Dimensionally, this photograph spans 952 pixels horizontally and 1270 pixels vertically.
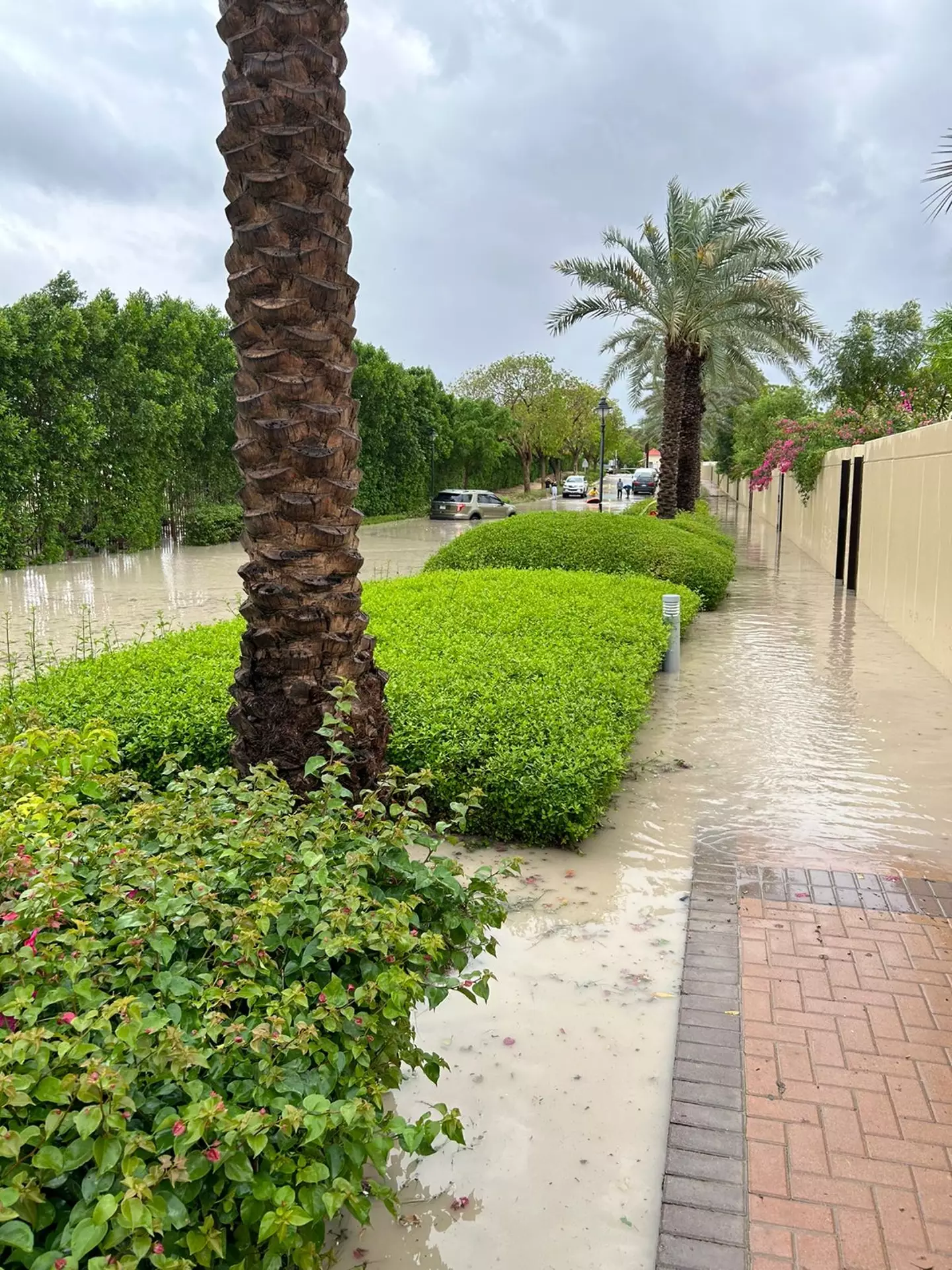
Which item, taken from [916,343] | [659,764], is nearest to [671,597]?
[659,764]

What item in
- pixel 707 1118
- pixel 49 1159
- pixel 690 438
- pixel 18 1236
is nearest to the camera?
pixel 18 1236

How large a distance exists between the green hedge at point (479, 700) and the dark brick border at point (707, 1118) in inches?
44.2

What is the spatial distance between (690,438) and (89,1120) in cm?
2318

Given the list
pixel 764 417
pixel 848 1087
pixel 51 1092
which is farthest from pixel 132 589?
pixel 764 417

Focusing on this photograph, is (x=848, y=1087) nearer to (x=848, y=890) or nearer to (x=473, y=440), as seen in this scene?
(x=848, y=890)

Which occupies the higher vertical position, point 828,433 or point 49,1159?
point 828,433

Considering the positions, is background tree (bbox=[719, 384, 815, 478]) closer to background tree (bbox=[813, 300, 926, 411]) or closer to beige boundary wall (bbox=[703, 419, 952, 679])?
background tree (bbox=[813, 300, 926, 411])

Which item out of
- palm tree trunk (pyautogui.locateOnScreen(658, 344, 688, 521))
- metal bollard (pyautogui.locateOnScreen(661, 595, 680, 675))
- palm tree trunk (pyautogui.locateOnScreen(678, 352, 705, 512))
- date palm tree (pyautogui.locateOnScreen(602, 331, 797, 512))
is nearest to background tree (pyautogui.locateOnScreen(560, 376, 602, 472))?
date palm tree (pyautogui.locateOnScreen(602, 331, 797, 512))

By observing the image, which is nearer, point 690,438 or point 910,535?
point 910,535

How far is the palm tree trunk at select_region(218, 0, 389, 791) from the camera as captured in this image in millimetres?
3836

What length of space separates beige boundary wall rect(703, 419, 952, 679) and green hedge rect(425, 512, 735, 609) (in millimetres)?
2298

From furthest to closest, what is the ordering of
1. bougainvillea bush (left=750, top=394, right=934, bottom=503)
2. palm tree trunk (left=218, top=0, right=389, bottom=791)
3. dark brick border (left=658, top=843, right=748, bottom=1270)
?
bougainvillea bush (left=750, top=394, right=934, bottom=503)
palm tree trunk (left=218, top=0, right=389, bottom=791)
dark brick border (left=658, top=843, right=748, bottom=1270)

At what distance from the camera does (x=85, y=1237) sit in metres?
1.68

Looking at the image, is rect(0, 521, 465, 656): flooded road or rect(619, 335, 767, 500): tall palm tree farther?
rect(619, 335, 767, 500): tall palm tree
